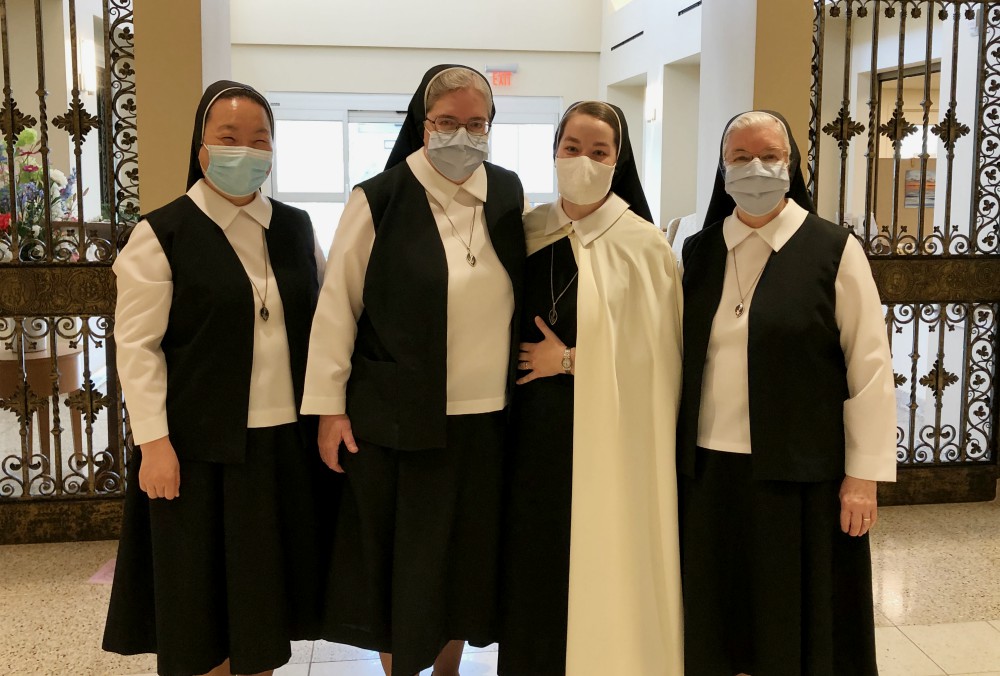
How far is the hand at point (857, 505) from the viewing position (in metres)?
2.02

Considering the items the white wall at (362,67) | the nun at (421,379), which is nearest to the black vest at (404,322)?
the nun at (421,379)

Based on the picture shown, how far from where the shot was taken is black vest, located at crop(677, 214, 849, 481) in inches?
78.5

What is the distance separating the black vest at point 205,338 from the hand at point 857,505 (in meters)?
1.44

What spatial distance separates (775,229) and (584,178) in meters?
0.47

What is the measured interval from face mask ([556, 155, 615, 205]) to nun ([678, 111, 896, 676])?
294 millimetres

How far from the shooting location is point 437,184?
85.1 inches

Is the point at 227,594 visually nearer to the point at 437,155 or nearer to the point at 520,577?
the point at 520,577

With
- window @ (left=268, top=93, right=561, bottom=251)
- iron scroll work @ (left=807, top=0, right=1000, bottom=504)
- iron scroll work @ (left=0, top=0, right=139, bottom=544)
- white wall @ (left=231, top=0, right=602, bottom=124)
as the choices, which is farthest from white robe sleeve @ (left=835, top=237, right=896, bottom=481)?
window @ (left=268, top=93, right=561, bottom=251)

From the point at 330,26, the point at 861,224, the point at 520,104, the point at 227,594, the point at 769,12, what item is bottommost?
the point at 227,594

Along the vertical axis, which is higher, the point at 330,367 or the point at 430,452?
the point at 330,367

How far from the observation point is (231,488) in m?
2.08

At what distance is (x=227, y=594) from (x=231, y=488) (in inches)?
10.4

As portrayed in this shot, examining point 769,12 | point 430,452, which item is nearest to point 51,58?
point 769,12

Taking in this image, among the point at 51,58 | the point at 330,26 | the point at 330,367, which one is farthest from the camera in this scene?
the point at 330,26
